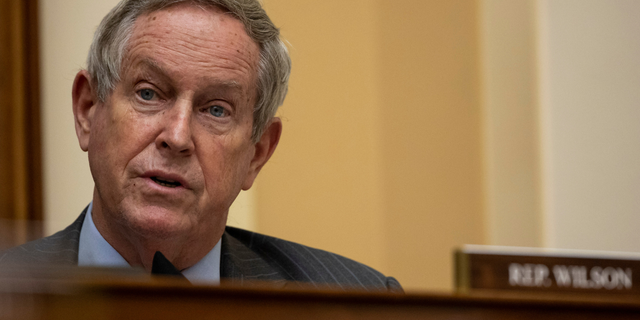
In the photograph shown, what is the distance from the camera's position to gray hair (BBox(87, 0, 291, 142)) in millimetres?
1501

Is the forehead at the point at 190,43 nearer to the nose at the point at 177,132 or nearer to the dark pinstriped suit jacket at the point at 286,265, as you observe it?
the nose at the point at 177,132

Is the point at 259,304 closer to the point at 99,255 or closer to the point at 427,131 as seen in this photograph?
the point at 99,255

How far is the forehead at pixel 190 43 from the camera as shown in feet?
4.80

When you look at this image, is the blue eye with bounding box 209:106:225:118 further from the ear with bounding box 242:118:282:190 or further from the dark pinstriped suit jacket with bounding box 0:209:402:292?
the dark pinstriped suit jacket with bounding box 0:209:402:292

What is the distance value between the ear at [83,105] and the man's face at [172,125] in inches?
0.9

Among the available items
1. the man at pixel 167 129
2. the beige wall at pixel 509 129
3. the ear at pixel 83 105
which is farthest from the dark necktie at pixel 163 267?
the beige wall at pixel 509 129

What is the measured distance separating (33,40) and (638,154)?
2045 mm

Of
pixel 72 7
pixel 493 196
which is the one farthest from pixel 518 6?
pixel 72 7

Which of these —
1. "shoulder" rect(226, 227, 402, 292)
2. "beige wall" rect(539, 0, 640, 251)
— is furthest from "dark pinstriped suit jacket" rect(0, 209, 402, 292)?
"beige wall" rect(539, 0, 640, 251)

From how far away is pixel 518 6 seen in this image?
207 cm

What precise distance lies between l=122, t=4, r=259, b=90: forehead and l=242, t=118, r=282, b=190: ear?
8.1 inches

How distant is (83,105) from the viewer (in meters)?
1.54

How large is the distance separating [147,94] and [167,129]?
112 millimetres

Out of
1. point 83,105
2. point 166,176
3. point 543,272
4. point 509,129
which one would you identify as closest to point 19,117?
point 83,105
